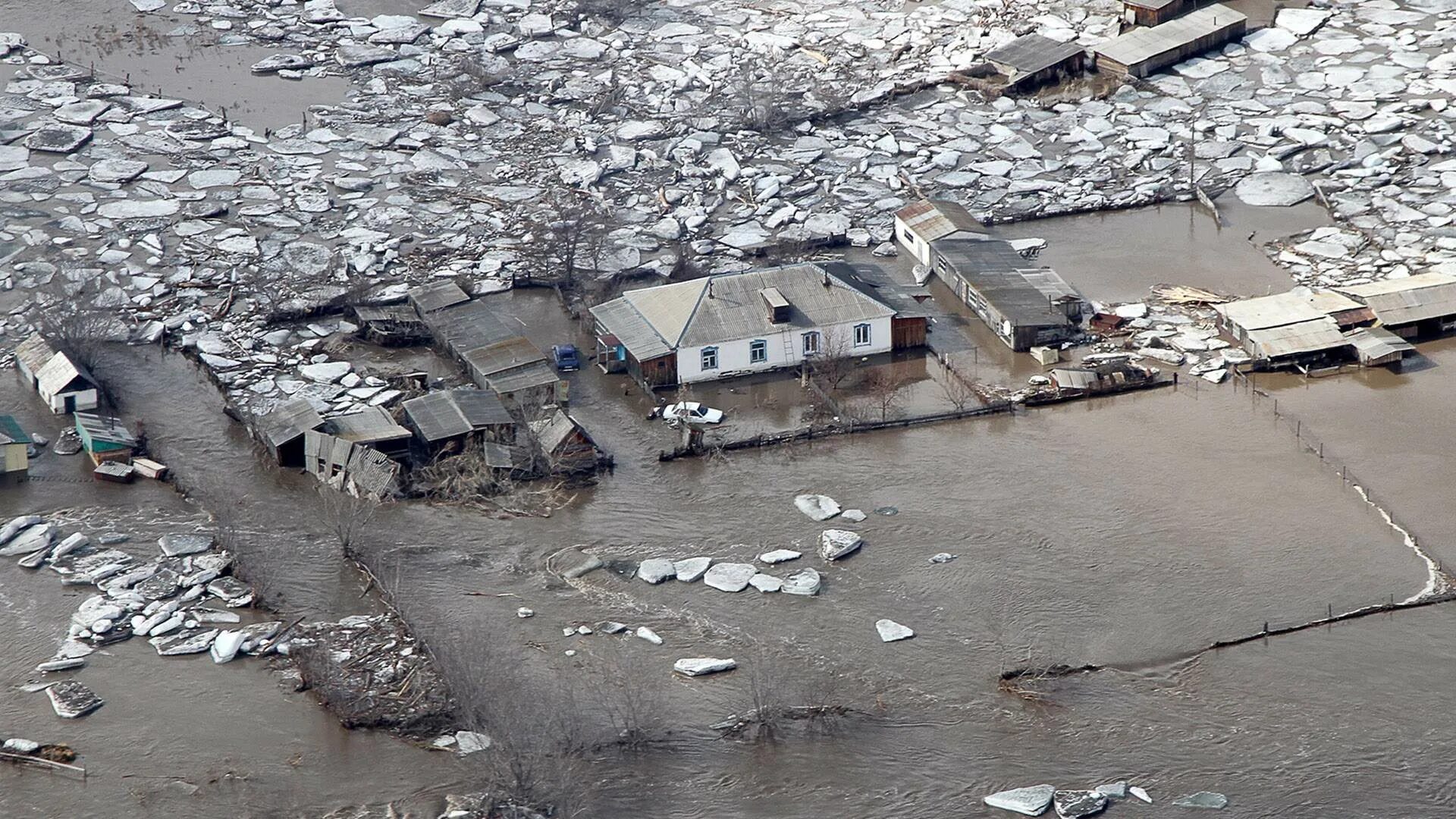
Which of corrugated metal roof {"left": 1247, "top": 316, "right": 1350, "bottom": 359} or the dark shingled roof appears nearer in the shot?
corrugated metal roof {"left": 1247, "top": 316, "right": 1350, "bottom": 359}

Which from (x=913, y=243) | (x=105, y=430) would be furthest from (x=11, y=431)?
(x=913, y=243)

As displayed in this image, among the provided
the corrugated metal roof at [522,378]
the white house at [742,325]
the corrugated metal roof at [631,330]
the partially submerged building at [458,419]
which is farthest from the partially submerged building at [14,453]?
the corrugated metal roof at [631,330]

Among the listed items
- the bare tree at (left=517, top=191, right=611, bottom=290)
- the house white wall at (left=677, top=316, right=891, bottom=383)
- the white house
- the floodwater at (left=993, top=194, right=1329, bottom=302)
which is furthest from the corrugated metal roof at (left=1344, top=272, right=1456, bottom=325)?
the bare tree at (left=517, top=191, right=611, bottom=290)

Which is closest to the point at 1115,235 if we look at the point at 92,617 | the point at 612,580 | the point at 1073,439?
the point at 1073,439

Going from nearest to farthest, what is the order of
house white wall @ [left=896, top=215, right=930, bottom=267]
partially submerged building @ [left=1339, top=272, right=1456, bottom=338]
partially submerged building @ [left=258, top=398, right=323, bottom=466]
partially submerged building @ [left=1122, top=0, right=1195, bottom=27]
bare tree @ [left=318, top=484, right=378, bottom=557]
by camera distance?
bare tree @ [left=318, top=484, right=378, bottom=557], partially submerged building @ [left=258, top=398, right=323, bottom=466], partially submerged building @ [left=1339, top=272, right=1456, bottom=338], house white wall @ [left=896, top=215, right=930, bottom=267], partially submerged building @ [left=1122, top=0, right=1195, bottom=27]

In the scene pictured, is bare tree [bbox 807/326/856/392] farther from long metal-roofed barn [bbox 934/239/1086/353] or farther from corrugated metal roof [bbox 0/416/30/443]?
corrugated metal roof [bbox 0/416/30/443]

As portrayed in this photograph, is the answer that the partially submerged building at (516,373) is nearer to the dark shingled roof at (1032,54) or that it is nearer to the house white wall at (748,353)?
the house white wall at (748,353)
